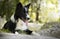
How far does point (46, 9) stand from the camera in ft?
5.84

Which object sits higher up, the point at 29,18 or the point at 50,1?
the point at 50,1

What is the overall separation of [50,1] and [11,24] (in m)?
0.50

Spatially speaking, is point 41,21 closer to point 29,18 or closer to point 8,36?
point 29,18

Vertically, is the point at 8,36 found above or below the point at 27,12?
below

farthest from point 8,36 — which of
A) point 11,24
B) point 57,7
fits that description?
point 57,7

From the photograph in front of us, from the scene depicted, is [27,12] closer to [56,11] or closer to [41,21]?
[41,21]

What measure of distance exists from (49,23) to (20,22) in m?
0.32

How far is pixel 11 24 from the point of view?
179 cm

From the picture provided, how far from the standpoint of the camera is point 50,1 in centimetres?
177

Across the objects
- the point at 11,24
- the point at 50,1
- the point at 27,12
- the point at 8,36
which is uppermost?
the point at 50,1

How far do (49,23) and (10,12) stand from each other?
0.45 meters

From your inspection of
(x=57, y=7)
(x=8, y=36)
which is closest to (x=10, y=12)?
(x=8, y=36)

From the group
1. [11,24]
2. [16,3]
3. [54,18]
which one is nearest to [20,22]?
[11,24]

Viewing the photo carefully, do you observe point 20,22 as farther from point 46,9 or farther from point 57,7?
point 57,7
